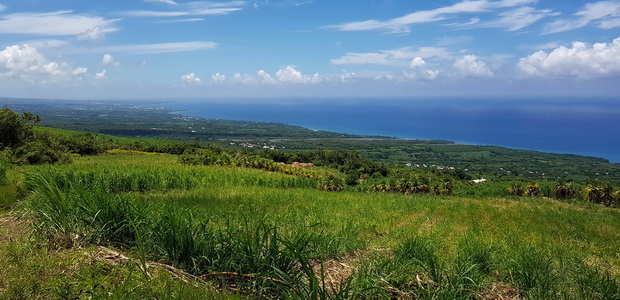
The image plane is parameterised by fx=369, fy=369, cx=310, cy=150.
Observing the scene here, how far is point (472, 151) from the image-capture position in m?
119

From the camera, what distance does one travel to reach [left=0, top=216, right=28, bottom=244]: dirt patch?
4.26 meters

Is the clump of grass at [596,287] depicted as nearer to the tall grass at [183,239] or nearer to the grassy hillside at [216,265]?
the grassy hillside at [216,265]

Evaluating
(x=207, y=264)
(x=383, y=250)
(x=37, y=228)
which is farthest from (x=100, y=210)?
(x=383, y=250)

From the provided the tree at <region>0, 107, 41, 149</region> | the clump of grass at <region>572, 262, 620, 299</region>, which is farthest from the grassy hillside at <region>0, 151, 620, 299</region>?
the tree at <region>0, 107, 41, 149</region>

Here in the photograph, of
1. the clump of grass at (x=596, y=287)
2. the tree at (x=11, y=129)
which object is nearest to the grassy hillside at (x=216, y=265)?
the clump of grass at (x=596, y=287)

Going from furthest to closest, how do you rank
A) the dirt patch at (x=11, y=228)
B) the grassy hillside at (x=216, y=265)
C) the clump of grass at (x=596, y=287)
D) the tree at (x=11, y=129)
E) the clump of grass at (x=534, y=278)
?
the tree at (x=11, y=129) → the dirt patch at (x=11, y=228) → the clump of grass at (x=534, y=278) → the clump of grass at (x=596, y=287) → the grassy hillside at (x=216, y=265)

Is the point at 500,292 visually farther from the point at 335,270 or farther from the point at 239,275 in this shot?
the point at 239,275

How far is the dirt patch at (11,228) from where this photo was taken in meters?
4.26

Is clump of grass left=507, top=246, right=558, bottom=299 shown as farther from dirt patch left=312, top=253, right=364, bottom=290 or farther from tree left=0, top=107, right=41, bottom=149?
tree left=0, top=107, right=41, bottom=149

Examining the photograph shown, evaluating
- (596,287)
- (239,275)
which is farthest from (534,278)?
(239,275)

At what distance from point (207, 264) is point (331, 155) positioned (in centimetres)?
5444

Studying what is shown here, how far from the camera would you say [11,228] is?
473 cm

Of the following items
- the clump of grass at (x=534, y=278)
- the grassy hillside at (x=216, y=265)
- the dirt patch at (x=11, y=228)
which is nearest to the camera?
the grassy hillside at (x=216, y=265)

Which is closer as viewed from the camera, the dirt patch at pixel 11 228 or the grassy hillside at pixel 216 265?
the grassy hillside at pixel 216 265
